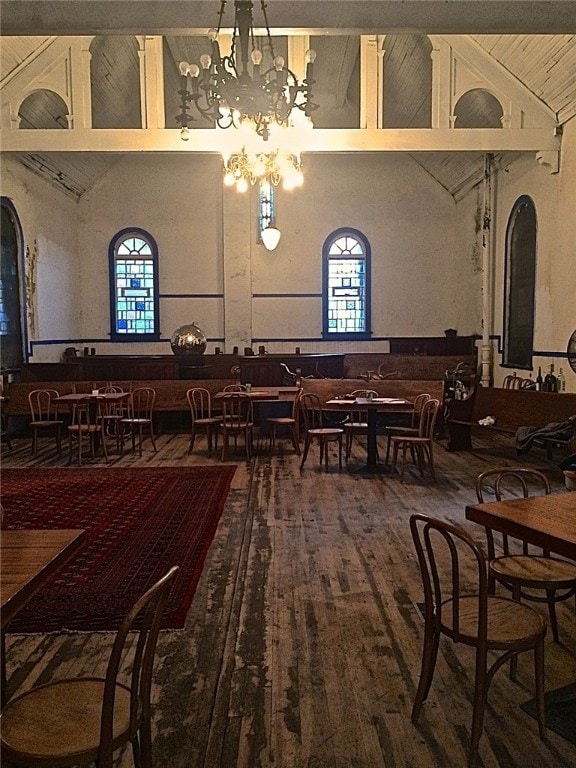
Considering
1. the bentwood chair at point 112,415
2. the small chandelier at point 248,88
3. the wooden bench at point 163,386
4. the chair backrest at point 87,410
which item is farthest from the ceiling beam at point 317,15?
the wooden bench at point 163,386

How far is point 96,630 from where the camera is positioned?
3.28 m

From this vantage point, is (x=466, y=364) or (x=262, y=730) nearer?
(x=262, y=730)

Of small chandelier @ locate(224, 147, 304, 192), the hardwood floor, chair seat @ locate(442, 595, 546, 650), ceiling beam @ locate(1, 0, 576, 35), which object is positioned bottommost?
the hardwood floor

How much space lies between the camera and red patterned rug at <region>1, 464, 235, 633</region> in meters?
3.52

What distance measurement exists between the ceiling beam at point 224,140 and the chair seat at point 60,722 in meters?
7.77

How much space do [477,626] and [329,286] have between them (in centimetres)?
1149

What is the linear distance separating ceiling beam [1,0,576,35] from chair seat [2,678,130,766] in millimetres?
4268

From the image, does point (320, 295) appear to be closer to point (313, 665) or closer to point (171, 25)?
point (171, 25)

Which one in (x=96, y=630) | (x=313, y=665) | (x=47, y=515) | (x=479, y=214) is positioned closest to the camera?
(x=313, y=665)

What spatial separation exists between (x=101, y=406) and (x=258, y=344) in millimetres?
5277

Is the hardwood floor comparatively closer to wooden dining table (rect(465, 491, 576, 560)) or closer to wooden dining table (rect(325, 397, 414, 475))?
wooden dining table (rect(465, 491, 576, 560))

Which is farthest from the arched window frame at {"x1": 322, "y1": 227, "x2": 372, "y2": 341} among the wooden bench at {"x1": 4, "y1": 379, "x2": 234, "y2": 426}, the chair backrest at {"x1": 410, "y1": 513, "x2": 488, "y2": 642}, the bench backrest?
the chair backrest at {"x1": 410, "y1": 513, "x2": 488, "y2": 642}

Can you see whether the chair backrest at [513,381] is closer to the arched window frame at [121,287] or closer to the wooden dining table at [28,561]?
the arched window frame at [121,287]

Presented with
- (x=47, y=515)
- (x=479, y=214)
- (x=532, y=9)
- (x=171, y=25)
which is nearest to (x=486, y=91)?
(x=479, y=214)
